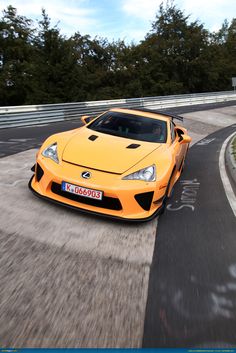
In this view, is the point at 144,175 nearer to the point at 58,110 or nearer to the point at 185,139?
the point at 185,139

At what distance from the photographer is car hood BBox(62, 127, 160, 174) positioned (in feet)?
13.0

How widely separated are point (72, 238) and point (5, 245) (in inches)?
28.3

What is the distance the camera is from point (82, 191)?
12.2ft

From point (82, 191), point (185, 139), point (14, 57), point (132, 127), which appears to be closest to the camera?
point (82, 191)

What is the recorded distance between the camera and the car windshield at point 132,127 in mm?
5004

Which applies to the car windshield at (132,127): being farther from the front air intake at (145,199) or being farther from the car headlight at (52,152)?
the front air intake at (145,199)

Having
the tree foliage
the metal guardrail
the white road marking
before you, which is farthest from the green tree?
the white road marking

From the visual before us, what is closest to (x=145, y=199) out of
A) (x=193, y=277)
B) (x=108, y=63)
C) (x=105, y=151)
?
(x=105, y=151)

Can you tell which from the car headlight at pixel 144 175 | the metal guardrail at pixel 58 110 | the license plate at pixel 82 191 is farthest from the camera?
the metal guardrail at pixel 58 110

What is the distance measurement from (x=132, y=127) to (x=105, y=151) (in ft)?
3.74

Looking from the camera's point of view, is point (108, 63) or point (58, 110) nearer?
point (58, 110)

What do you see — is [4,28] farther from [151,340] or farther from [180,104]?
[151,340]

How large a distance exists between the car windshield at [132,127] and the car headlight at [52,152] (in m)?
1.06

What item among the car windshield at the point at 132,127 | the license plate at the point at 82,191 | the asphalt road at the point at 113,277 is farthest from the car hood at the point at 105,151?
the asphalt road at the point at 113,277
